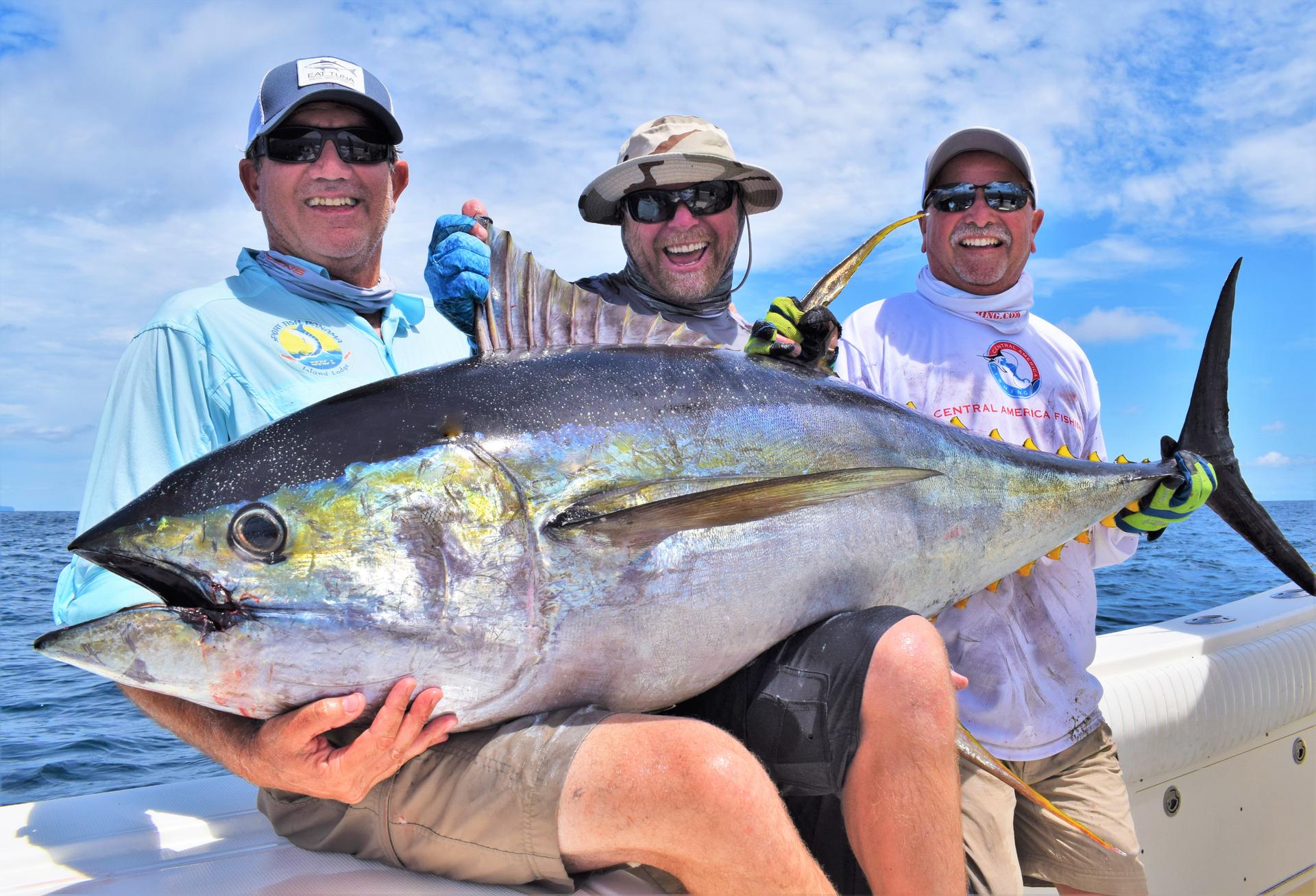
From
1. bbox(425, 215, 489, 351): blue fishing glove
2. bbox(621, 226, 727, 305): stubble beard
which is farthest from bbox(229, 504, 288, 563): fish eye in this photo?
bbox(621, 226, 727, 305): stubble beard

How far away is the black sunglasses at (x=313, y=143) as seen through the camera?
256cm

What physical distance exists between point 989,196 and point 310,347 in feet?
7.52

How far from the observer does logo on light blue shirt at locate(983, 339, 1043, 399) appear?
9.48ft

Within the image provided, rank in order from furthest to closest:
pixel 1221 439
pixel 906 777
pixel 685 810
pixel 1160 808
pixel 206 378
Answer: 1. pixel 1160 808
2. pixel 1221 439
3. pixel 206 378
4. pixel 906 777
5. pixel 685 810

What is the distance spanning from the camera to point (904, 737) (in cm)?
173

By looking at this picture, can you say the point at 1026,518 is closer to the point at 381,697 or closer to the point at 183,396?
the point at 381,697

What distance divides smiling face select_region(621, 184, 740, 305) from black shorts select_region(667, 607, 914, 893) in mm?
1613

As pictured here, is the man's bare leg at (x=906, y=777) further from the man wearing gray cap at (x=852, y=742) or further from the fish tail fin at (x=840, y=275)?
the fish tail fin at (x=840, y=275)

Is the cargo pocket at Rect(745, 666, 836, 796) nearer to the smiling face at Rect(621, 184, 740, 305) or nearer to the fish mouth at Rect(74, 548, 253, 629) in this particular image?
the fish mouth at Rect(74, 548, 253, 629)

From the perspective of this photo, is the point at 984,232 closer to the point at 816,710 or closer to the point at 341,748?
the point at 816,710

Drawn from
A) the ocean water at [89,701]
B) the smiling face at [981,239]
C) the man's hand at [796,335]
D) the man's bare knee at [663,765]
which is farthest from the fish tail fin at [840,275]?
the ocean water at [89,701]

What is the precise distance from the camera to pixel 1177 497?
109 inches

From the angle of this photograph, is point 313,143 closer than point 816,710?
No

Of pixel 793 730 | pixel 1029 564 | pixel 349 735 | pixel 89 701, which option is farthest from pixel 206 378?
pixel 89 701
